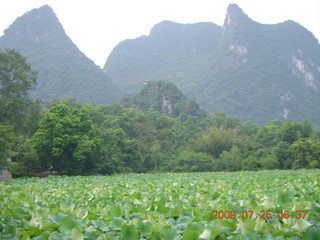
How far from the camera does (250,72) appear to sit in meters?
114

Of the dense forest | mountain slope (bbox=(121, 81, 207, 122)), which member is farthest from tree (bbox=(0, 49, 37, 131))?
mountain slope (bbox=(121, 81, 207, 122))

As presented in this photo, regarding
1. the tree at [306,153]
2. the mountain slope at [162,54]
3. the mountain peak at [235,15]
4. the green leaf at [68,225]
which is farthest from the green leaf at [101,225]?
the mountain peak at [235,15]

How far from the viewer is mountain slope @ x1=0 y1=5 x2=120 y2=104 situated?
8206 cm

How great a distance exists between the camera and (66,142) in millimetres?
23281

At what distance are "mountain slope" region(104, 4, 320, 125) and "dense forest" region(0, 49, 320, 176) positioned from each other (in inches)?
2077

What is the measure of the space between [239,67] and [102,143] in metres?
99.4

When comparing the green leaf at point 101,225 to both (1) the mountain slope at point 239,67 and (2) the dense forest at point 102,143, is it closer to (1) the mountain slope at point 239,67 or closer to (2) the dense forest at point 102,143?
(2) the dense forest at point 102,143

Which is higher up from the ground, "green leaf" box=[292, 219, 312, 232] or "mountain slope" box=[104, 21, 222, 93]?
"mountain slope" box=[104, 21, 222, 93]

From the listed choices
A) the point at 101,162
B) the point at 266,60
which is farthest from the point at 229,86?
the point at 101,162

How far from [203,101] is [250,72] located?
2606 centimetres

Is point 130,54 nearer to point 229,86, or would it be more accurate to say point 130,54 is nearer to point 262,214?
point 229,86

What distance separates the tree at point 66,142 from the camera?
22734 millimetres
